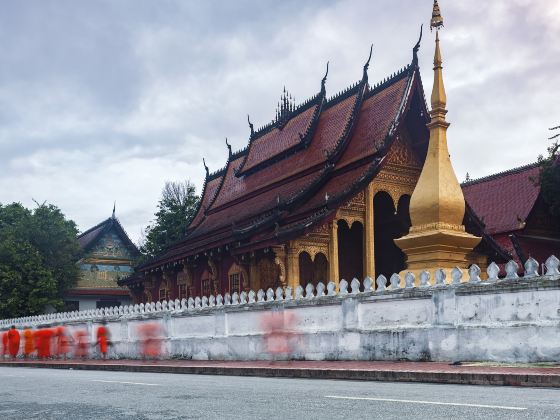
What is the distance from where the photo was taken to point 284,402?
280 inches

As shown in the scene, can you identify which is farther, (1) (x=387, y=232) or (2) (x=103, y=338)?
(1) (x=387, y=232)

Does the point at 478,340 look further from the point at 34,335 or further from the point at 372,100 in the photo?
the point at 34,335

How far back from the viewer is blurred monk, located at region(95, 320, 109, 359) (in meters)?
20.0

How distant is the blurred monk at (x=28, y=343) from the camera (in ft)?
77.8

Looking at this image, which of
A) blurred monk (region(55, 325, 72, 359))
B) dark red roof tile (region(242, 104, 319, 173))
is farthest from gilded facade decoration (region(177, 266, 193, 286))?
blurred monk (region(55, 325, 72, 359))

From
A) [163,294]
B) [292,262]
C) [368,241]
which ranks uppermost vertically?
[368,241]

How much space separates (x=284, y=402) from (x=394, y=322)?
17.8ft

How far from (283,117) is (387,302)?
16.1 meters

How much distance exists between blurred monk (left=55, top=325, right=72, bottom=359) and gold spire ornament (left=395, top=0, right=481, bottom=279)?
12.4 m

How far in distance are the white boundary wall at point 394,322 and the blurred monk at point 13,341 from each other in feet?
30.2

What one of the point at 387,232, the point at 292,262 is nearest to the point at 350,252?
the point at 387,232

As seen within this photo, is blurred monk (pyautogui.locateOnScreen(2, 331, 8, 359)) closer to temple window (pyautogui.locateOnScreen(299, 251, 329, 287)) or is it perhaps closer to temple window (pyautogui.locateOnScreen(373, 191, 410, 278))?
temple window (pyautogui.locateOnScreen(299, 251, 329, 287))

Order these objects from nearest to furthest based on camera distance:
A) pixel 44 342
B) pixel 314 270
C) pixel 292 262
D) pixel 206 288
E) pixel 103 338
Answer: pixel 292 262, pixel 103 338, pixel 314 270, pixel 44 342, pixel 206 288

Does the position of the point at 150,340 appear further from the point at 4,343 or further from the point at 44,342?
the point at 4,343
